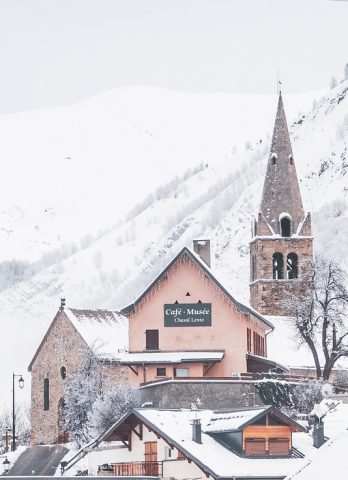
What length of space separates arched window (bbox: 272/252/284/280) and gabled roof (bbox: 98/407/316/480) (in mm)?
59439

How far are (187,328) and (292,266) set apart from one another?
133ft

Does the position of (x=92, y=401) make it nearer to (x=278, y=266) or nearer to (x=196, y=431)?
(x=196, y=431)

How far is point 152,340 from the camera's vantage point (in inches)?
3307

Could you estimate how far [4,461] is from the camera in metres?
Result: 77.7

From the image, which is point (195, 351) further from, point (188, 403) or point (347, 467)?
point (347, 467)

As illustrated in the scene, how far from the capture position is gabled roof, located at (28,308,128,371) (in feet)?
298

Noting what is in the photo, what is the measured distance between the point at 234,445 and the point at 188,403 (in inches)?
543

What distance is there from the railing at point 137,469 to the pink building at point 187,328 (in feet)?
67.9

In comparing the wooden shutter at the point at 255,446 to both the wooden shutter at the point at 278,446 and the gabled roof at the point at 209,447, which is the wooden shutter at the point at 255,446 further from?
the gabled roof at the point at 209,447

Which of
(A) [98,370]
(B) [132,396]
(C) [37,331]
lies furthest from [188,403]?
(C) [37,331]

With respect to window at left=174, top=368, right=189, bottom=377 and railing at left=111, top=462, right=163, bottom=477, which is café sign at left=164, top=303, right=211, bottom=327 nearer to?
window at left=174, top=368, right=189, bottom=377

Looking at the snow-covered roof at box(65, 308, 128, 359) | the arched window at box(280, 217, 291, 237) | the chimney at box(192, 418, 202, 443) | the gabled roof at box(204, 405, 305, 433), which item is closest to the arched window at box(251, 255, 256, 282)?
the arched window at box(280, 217, 291, 237)

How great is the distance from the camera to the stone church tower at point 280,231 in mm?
121688

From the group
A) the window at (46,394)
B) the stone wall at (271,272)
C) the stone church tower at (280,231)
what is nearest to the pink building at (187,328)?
the window at (46,394)
